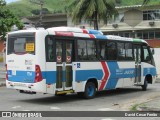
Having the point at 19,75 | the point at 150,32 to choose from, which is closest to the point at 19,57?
the point at 19,75

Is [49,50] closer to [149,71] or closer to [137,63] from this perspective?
[137,63]

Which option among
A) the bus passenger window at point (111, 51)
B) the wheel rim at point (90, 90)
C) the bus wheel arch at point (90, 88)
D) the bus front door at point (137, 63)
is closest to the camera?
the bus wheel arch at point (90, 88)

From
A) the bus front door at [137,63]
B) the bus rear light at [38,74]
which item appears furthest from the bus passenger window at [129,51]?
the bus rear light at [38,74]

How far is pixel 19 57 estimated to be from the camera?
52.4ft

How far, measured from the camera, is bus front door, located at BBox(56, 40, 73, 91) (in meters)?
15.8

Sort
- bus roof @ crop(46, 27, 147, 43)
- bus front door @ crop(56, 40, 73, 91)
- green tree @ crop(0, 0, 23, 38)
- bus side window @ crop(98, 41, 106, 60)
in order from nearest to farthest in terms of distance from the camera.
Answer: bus front door @ crop(56, 40, 73, 91) < bus roof @ crop(46, 27, 147, 43) < bus side window @ crop(98, 41, 106, 60) < green tree @ crop(0, 0, 23, 38)

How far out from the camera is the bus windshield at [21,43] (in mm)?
15562

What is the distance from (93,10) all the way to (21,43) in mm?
20148

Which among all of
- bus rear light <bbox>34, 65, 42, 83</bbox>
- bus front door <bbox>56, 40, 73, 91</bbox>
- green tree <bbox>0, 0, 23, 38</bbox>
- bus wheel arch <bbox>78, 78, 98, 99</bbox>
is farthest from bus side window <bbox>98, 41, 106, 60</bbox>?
green tree <bbox>0, 0, 23, 38</bbox>

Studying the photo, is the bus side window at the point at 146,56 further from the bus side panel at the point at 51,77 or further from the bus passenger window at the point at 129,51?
the bus side panel at the point at 51,77

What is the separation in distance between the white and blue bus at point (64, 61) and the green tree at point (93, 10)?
1633 cm

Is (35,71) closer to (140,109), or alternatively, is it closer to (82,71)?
(82,71)

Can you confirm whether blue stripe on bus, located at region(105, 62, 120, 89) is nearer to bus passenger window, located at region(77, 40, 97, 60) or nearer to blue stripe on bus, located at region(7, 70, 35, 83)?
bus passenger window, located at region(77, 40, 97, 60)

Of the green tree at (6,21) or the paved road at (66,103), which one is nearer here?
the paved road at (66,103)
